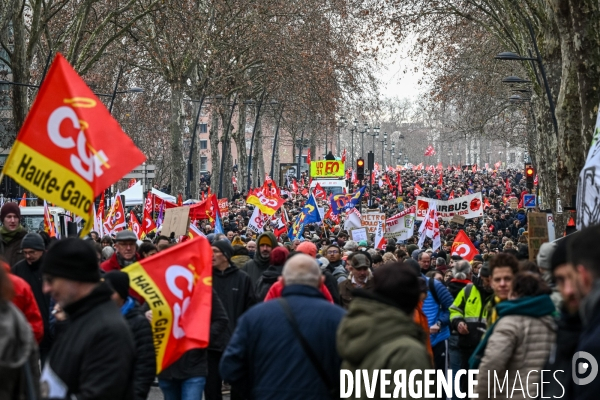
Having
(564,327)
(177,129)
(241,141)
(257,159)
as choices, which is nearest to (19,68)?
(177,129)

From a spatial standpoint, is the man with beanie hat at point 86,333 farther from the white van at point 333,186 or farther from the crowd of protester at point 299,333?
the white van at point 333,186

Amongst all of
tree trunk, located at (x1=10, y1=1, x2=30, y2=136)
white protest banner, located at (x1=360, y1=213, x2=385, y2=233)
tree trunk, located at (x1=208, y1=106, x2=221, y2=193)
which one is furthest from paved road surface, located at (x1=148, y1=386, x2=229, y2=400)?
tree trunk, located at (x1=208, y1=106, x2=221, y2=193)

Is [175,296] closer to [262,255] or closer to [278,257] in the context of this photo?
[278,257]

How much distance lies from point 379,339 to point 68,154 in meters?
2.43

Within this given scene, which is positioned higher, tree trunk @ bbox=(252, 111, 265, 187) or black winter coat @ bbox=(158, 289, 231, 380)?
Result: tree trunk @ bbox=(252, 111, 265, 187)

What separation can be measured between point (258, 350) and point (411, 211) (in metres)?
18.0

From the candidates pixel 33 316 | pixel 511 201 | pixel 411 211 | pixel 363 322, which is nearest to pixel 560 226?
pixel 411 211

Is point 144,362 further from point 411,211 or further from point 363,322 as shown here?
point 411,211

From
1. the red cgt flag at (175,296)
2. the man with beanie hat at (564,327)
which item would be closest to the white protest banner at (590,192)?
the red cgt flag at (175,296)

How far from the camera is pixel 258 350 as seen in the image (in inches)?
213

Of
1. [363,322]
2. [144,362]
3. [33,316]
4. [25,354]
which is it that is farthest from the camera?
[33,316]

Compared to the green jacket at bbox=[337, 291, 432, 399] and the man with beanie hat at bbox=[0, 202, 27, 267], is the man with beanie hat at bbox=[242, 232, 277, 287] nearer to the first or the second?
the man with beanie hat at bbox=[0, 202, 27, 267]

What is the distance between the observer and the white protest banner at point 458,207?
77.4 ft

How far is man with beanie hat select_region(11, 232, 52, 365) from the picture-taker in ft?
27.2
